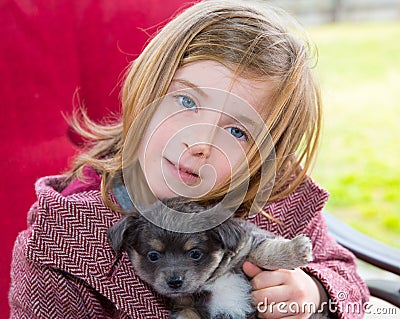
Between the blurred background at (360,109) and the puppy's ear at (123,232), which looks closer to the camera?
the puppy's ear at (123,232)

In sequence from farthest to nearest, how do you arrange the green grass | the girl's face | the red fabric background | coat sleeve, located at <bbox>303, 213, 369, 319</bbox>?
the green grass
the red fabric background
coat sleeve, located at <bbox>303, 213, 369, 319</bbox>
the girl's face

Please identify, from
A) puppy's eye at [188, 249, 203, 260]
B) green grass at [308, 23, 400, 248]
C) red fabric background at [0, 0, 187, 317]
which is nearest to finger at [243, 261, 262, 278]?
puppy's eye at [188, 249, 203, 260]

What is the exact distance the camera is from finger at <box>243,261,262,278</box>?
1.10m

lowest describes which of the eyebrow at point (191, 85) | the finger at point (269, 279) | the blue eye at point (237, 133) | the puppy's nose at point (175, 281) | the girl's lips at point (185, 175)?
the finger at point (269, 279)

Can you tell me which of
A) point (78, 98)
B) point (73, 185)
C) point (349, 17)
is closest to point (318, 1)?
point (349, 17)

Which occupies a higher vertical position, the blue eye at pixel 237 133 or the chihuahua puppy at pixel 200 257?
the blue eye at pixel 237 133

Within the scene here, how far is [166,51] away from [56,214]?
0.37m

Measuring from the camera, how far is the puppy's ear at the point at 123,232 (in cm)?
105

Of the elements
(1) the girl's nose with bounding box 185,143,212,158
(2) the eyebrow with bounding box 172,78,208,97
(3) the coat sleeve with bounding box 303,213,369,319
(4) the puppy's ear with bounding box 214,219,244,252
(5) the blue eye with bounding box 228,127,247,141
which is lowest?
(3) the coat sleeve with bounding box 303,213,369,319

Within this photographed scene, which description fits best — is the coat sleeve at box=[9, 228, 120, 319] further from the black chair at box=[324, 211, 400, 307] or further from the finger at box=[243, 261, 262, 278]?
the black chair at box=[324, 211, 400, 307]

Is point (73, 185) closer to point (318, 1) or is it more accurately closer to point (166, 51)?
point (166, 51)

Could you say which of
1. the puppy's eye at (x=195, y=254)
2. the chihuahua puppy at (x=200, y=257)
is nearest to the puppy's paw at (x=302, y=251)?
the chihuahua puppy at (x=200, y=257)

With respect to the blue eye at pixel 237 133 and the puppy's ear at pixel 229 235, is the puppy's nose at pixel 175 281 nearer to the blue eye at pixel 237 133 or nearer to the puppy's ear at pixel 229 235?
the puppy's ear at pixel 229 235

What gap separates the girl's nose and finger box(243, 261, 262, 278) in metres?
Result: 0.21
